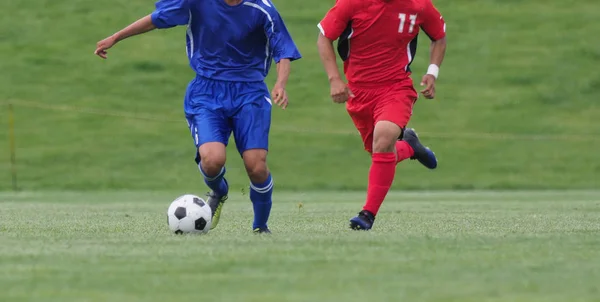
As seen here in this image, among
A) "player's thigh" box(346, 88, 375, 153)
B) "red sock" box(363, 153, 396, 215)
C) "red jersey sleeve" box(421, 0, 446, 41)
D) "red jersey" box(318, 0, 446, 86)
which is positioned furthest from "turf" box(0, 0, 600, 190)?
"red sock" box(363, 153, 396, 215)

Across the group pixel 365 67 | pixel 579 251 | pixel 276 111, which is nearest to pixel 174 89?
pixel 276 111

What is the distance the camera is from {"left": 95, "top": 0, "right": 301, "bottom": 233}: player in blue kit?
28.4 feet

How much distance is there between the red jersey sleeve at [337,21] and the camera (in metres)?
9.52

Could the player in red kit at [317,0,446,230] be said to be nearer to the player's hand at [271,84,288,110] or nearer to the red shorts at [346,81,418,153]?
the red shorts at [346,81,418,153]

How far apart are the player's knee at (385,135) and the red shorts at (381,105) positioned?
0.14 ft

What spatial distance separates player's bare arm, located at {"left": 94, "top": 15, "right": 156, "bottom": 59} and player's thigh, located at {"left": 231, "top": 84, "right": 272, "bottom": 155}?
0.81m

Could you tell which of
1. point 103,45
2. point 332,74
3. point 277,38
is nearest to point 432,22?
point 332,74

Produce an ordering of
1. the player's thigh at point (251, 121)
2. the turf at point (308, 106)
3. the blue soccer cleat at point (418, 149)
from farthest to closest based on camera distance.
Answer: the turf at point (308, 106)
the blue soccer cleat at point (418, 149)
the player's thigh at point (251, 121)

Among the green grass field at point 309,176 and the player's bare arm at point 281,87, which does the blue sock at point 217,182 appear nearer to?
the green grass field at point 309,176

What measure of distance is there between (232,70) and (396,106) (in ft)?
4.36

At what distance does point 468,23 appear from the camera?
30.8 m

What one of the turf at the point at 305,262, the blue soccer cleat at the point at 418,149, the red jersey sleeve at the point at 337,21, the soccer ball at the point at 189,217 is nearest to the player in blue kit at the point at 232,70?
the soccer ball at the point at 189,217

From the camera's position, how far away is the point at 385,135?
9203 mm

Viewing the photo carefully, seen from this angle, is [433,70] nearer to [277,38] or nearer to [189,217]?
[277,38]
